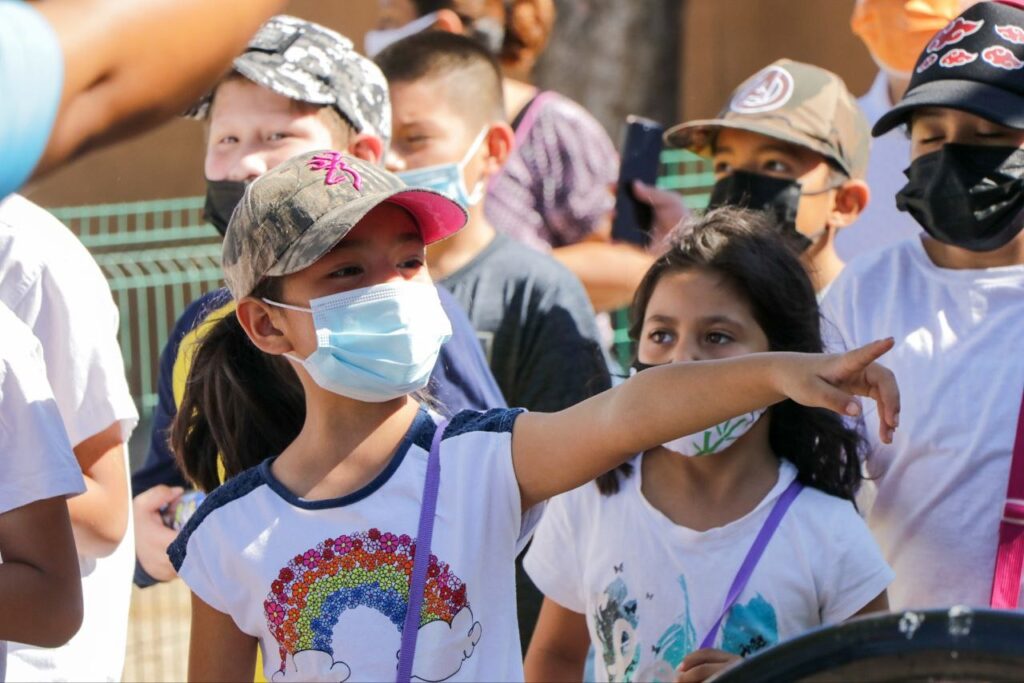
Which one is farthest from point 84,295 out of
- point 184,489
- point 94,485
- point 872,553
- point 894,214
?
point 894,214

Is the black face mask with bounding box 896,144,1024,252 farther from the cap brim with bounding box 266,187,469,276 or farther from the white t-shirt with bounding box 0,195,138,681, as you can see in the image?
the white t-shirt with bounding box 0,195,138,681

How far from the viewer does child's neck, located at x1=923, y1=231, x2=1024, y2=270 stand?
10.4ft

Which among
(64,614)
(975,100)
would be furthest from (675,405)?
(975,100)

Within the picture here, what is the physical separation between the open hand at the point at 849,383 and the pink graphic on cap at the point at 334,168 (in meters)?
0.91

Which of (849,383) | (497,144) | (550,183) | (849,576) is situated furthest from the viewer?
(550,183)

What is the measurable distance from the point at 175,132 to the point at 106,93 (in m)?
9.80

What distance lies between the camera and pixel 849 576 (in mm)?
2832

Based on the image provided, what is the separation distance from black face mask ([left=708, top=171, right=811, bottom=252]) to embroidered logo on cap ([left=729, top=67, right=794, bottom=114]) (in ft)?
0.67

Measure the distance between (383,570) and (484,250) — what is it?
1.59 metres

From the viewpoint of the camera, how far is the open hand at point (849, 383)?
2029 millimetres

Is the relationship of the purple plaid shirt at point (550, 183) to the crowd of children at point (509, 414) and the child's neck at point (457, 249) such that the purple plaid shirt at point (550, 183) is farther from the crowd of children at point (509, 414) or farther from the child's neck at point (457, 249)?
the child's neck at point (457, 249)

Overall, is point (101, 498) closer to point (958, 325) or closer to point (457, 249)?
point (457, 249)

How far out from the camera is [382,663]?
2.50m

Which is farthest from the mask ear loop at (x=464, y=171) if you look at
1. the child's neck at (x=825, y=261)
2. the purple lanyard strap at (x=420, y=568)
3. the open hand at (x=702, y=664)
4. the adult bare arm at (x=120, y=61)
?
the adult bare arm at (x=120, y=61)
